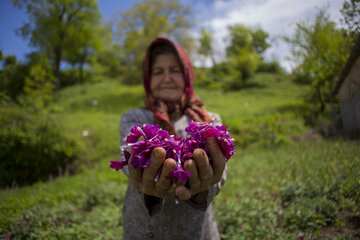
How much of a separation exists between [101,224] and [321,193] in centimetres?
281

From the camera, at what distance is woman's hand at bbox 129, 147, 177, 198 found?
0.88 metres

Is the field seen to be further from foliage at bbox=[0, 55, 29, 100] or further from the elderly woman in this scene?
foliage at bbox=[0, 55, 29, 100]

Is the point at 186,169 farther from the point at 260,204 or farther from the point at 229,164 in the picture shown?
the point at 229,164

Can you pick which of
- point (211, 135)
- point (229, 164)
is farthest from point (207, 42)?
point (211, 135)

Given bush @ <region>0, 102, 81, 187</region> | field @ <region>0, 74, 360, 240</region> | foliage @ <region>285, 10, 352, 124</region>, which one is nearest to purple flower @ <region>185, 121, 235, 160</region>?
field @ <region>0, 74, 360, 240</region>

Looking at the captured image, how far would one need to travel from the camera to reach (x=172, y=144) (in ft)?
3.03

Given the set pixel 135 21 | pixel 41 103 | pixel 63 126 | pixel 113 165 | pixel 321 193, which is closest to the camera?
pixel 113 165

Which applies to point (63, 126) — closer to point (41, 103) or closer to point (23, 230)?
point (41, 103)

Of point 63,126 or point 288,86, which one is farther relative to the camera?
point 288,86

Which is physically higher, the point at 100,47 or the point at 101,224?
the point at 100,47

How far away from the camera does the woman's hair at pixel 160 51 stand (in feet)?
6.53

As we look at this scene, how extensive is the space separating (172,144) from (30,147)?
592 centimetres

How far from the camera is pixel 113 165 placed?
935 millimetres

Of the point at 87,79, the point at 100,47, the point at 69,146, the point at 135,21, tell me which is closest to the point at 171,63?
the point at 69,146
